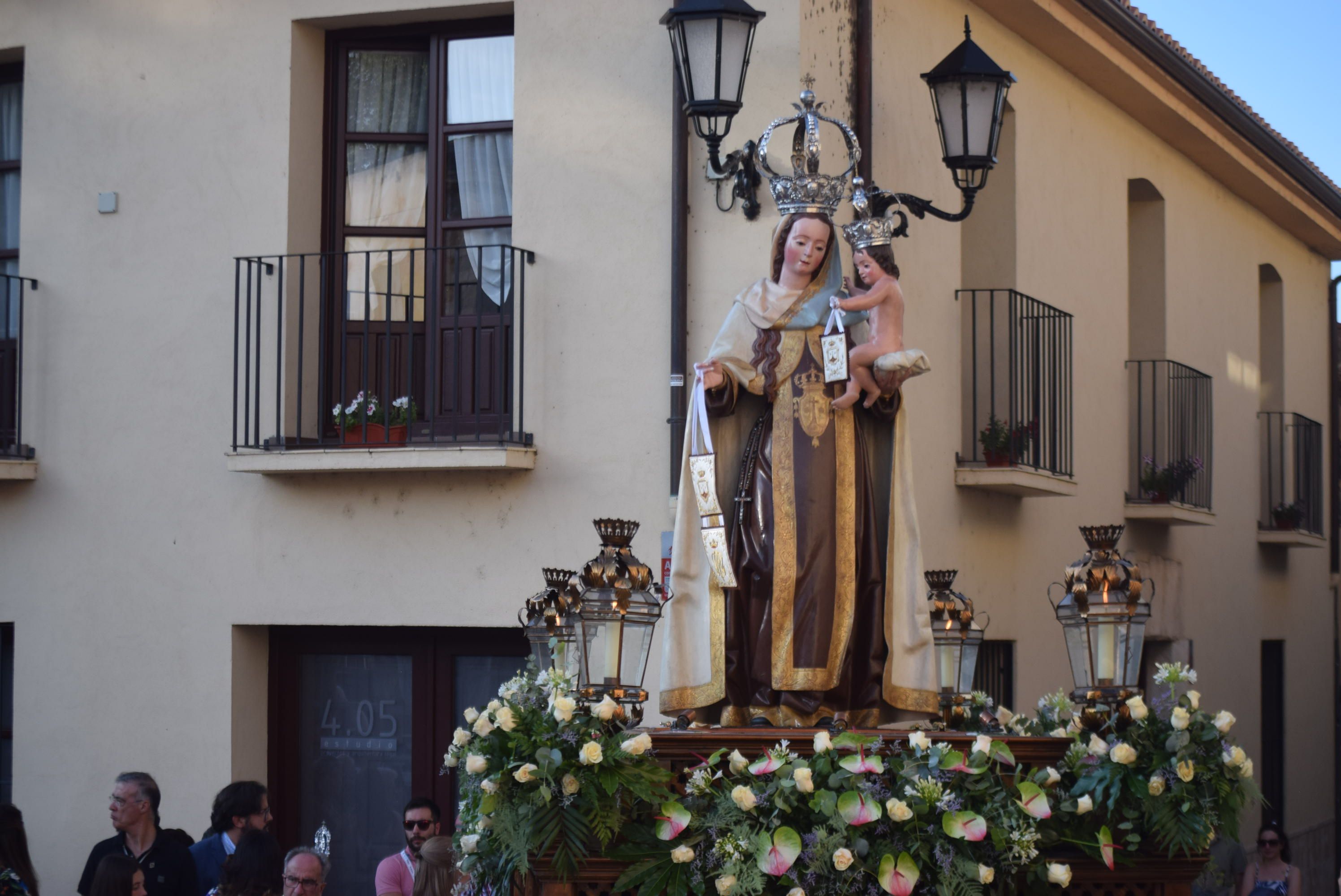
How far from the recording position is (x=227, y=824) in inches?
337

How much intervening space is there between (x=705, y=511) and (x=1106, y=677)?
145 centimetres

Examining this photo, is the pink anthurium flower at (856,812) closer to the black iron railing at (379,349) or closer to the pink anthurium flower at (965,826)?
the pink anthurium flower at (965,826)

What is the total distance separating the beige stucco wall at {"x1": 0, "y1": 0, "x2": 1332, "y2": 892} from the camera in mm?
10109

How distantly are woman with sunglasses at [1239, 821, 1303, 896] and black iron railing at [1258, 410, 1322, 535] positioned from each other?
625 centimetres

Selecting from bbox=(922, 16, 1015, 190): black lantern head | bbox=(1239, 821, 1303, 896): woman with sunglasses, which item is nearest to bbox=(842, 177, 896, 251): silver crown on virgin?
bbox=(922, 16, 1015, 190): black lantern head

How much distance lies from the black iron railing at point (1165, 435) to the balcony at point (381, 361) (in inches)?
220

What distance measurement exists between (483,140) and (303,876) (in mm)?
5099

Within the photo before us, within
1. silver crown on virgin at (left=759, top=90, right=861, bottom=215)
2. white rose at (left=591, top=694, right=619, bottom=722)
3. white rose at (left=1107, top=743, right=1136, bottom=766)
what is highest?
silver crown on virgin at (left=759, top=90, right=861, bottom=215)

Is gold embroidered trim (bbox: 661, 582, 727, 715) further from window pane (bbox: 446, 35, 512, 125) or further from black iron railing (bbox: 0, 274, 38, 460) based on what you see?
black iron railing (bbox: 0, 274, 38, 460)

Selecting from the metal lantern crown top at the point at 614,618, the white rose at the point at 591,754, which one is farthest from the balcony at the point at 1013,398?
the white rose at the point at 591,754

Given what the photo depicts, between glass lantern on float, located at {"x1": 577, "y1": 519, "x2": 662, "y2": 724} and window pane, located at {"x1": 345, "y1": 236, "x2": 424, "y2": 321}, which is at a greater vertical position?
window pane, located at {"x1": 345, "y1": 236, "x2": 424, "y2": 321}

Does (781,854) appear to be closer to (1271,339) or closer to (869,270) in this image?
(869,270)

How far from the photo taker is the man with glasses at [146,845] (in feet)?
26.9

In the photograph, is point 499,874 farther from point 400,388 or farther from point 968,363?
point 968,363
